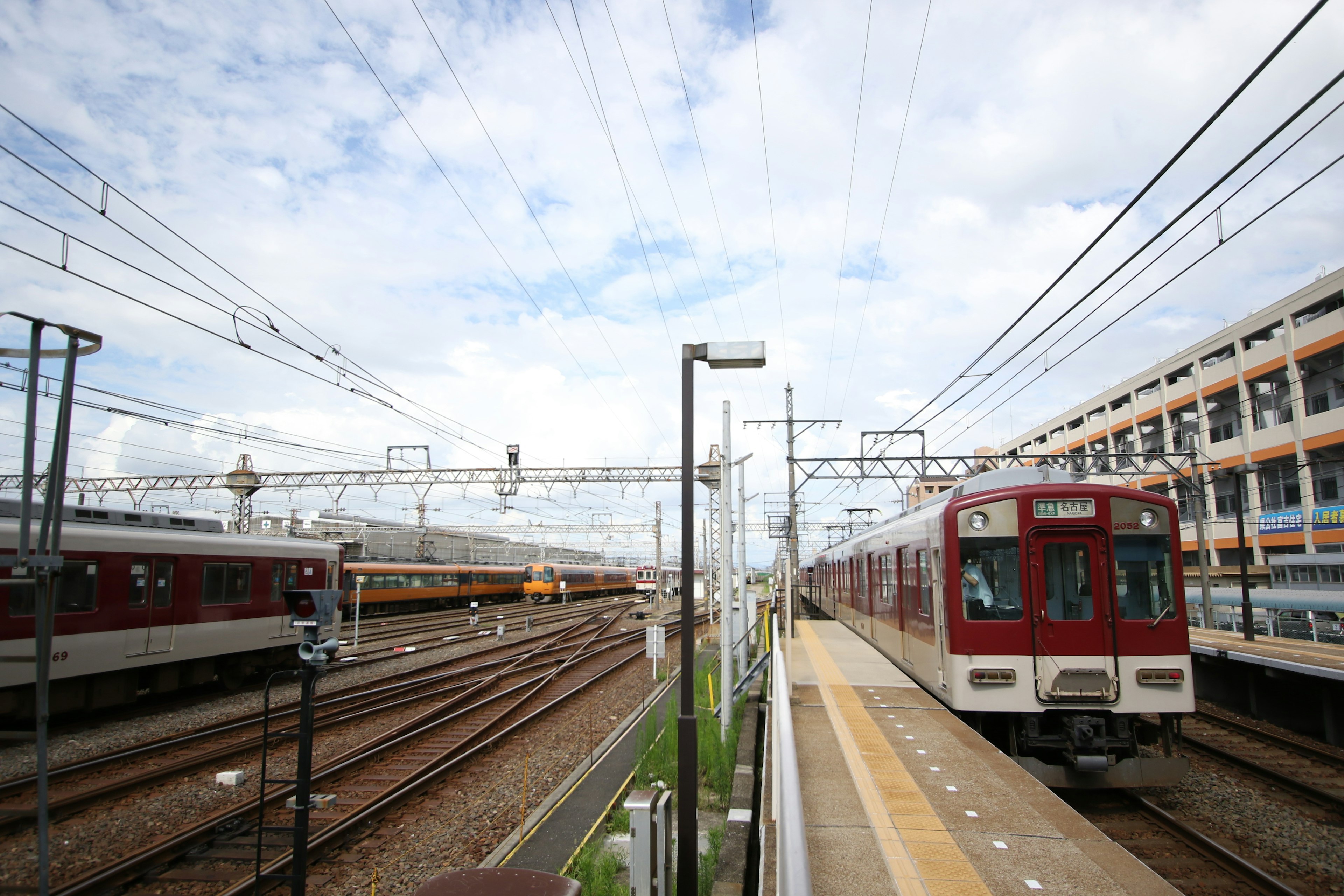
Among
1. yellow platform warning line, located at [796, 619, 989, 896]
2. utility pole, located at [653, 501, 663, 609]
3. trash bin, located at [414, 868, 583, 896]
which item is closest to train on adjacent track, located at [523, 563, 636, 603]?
utility pole, located at [653, 501, 663, 609]

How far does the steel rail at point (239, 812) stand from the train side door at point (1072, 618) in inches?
291

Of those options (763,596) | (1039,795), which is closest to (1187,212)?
(1039,795)

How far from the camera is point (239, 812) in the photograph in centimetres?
739

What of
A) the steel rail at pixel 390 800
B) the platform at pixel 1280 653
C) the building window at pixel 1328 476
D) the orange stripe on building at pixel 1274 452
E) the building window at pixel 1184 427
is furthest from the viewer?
the building window at pixel 1184 427

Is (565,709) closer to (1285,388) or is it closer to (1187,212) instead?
(1187,212)

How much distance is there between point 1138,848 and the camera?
21.7 feet

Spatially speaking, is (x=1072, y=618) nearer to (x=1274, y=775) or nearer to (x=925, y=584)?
(x=925, y=584)

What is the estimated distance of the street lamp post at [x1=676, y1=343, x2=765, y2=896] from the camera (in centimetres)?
526

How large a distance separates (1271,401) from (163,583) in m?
39.6

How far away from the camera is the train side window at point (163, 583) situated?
12.1 m

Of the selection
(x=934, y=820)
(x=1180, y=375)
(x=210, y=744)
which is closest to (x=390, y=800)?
(x=210, y=744)

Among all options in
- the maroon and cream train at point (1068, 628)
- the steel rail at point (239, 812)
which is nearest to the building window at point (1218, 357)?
the maroon and cream train at point (1068, 628)

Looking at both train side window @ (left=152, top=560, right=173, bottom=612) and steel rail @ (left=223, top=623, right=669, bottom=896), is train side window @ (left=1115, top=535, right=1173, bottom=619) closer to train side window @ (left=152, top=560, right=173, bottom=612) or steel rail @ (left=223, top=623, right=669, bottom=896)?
steel rail @ (left=223, top=623, right=669, bottom=896)

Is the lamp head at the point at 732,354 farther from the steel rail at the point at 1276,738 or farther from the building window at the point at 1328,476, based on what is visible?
the building window at the point at 1328,476
